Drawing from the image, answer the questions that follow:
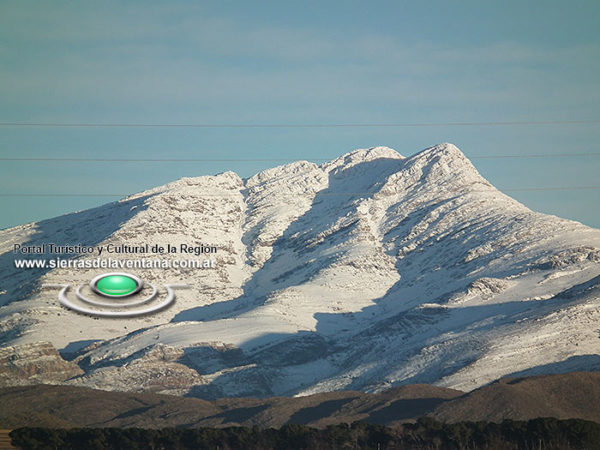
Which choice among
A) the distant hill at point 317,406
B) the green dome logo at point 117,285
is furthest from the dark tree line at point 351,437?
the green dome logo at point 117,285

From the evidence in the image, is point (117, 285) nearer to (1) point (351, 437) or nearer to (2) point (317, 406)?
(1) point (351, 437)

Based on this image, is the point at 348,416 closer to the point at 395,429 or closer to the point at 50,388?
the point at 395,429

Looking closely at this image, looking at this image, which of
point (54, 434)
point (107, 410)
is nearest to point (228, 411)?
point (107, 410)

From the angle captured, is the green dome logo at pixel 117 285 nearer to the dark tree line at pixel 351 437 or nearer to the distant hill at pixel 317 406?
the dark tree line at pixel 351 437

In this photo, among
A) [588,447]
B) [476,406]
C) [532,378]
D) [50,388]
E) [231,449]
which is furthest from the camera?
[50,388]

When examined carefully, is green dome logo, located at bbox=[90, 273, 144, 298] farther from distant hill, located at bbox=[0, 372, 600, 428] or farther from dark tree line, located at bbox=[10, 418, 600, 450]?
distant hill, located at bbox=[0, 372, 600, 428]

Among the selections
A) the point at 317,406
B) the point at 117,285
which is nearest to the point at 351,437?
the point at 317,406

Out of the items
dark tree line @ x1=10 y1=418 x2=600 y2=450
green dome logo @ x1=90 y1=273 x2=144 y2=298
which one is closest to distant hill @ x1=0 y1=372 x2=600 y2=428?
Answer: dark tree line @ x1=10 y1=418 x2=600 y2=450
